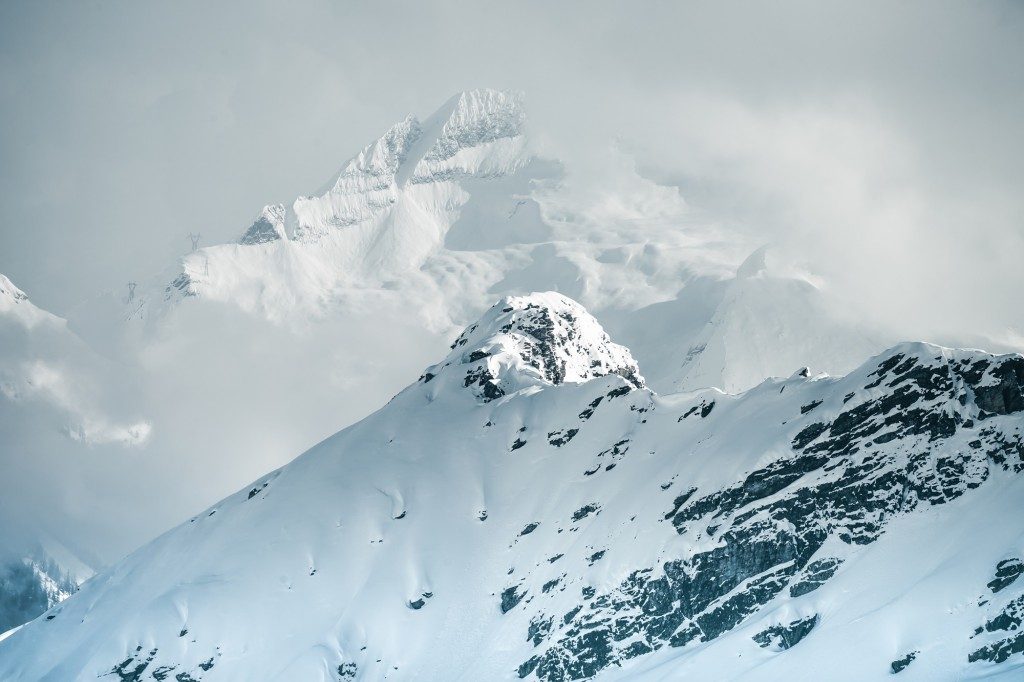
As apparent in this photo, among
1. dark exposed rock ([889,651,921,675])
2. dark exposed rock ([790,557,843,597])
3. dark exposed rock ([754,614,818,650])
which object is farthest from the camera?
dark exposed rock ([790,557,843,597])

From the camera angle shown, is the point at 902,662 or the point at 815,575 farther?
the point at 815,575

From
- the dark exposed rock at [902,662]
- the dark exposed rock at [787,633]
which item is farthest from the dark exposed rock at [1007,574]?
the dark exposed rock at [787,633]

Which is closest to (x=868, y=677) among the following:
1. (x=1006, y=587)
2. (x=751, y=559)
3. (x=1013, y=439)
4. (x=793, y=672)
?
(x=793, y=672)

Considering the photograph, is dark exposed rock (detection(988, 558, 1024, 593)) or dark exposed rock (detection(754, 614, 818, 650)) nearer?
dark exposed rock (detection(988, 558, 1024, 593))

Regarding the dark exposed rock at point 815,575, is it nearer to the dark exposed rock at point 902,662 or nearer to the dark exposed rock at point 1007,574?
the dark exposed rock at point 902,662

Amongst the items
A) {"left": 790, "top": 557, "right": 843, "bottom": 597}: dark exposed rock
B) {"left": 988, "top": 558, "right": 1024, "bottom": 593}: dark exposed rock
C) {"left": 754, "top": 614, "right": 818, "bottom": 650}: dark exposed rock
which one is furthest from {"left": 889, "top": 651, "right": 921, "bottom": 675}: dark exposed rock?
{"left": 790, "top": 557, "right": 843, "bottom": 597}: dark exposed rock

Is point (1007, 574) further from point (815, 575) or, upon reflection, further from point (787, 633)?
point (787, 633)

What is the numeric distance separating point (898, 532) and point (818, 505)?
13697 millimetres

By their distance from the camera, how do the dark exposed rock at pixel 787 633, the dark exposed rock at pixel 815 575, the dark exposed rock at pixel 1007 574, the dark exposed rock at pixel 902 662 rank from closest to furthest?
the dark exposed rock at pixel 902 662 → the dark exposed rock at pixel 1007 574 → the dark exposed rock at pixel 787 633 → the dark exposed rock at pixel 815 575

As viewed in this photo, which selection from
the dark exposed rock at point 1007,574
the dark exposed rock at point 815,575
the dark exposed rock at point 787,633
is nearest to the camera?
the dark exposed rock at point 1007,574

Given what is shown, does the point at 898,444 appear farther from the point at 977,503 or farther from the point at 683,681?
the point at 683,681

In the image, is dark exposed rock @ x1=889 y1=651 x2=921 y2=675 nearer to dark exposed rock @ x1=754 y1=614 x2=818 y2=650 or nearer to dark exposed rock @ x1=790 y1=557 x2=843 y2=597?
dark exposed rock @ x1=754 y1=614 x2=818 y2=650

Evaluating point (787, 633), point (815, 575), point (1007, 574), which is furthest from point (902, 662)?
point (815, 575)

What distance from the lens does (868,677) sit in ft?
548
